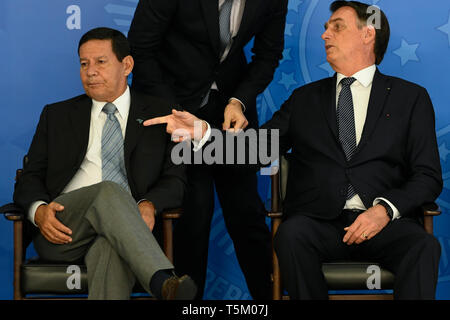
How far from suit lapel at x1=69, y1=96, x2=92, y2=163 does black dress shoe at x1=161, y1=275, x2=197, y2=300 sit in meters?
0.94

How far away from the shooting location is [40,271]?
118 inches

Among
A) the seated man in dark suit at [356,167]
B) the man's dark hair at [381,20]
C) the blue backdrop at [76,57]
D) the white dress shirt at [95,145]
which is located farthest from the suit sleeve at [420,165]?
the white dress shirt at [95,145]

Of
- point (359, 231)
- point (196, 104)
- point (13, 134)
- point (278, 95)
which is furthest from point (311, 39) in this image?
point (13, 134)

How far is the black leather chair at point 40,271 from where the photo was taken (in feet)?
9.72

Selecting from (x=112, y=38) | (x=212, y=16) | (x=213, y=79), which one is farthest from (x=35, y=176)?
(x=212, y=16)

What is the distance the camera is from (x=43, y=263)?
10.0 feet

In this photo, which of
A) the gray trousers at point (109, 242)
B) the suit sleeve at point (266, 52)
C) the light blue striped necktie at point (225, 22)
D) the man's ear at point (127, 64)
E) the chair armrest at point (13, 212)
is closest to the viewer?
the gray trousers at point (109, 242)

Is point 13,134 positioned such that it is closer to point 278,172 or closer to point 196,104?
point 196,104

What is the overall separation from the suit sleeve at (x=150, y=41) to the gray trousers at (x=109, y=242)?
78 cm

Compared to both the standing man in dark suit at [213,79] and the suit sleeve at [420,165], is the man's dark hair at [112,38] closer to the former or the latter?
the standing man in dark suit at [213,79]

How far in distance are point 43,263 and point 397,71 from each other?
2.30 metres

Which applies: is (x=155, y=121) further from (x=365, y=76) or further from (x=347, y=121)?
(x=365, y=76)

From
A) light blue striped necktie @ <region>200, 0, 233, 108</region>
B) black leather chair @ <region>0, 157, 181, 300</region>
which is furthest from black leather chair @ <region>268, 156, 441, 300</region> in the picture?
light blue striped necktie @ <region>200, 0, 233, 108</region>

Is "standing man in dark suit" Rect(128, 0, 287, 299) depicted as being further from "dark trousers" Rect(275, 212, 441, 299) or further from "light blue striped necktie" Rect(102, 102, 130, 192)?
"dark trousers" Rect(275, 212, 441, 299)
